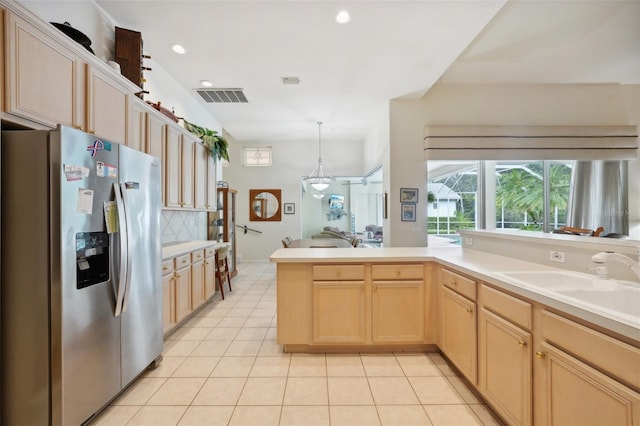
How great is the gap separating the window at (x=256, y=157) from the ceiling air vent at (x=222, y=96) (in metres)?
2.60

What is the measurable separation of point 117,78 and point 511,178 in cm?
566

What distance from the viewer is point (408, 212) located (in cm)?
430

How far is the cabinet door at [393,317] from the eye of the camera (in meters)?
2.44

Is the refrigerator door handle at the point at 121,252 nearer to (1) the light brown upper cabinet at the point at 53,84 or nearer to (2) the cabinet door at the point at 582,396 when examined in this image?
(1) the light brown upper cabinet at the point at 53,84

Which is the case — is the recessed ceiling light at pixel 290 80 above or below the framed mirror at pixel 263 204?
above

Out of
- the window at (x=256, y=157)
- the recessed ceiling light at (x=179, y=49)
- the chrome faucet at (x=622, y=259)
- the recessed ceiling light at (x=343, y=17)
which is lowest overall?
the chrome faucet at (x=622, y=259)

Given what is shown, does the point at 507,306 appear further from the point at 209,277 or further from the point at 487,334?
the point at 209,277

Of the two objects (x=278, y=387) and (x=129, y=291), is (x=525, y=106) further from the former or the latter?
(x=129, y=291)

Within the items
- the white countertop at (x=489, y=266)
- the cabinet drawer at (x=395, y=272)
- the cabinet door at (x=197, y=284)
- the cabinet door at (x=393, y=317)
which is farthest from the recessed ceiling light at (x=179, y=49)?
the cabinet door at (x=393, y=317)

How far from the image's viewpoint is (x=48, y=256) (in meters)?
1.42

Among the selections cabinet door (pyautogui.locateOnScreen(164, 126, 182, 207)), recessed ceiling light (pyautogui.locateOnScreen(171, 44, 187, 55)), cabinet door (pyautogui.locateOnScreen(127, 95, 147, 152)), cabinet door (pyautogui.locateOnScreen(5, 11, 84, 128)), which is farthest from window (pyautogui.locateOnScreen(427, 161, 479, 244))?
cabinet door (pyautogui.locateOnScreen(5, 11, 84, 128))

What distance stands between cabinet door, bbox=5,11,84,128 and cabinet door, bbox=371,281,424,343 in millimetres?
2564

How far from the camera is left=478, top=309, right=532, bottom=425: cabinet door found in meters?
1.41


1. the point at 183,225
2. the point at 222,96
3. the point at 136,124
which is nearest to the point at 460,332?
the point at 136,124
